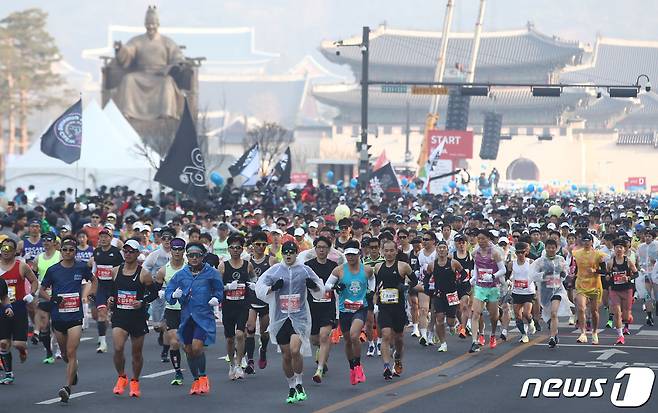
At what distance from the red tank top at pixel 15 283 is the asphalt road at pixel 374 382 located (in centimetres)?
90

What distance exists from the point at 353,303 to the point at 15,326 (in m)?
3.59

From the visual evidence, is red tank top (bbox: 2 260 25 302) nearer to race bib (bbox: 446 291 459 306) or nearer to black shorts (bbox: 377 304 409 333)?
black shorts (bbox: 377 304 409 333)

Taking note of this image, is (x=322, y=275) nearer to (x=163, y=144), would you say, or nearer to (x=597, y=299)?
(x=597, y=299)

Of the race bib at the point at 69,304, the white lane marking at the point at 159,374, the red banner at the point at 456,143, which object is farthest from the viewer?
the red banner at the point at 456,143

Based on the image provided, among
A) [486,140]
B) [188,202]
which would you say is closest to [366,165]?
[188,202]

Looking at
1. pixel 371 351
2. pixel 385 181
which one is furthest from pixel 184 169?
pixel 371 351

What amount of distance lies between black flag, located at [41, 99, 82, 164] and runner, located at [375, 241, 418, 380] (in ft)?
62.9

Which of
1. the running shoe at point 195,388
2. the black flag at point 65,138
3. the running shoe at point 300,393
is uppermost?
the black flag at point 65,138

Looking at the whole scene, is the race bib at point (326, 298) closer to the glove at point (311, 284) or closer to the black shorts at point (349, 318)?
the glove at point (311, 284)

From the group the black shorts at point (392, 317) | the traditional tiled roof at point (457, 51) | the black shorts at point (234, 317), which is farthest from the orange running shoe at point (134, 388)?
the traditional tiled roof at point (457, 51)

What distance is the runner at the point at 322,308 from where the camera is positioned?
14641 millimetres

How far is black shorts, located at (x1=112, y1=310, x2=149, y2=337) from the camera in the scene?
1412 centimetres

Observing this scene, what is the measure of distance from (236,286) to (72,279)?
5.94 feet

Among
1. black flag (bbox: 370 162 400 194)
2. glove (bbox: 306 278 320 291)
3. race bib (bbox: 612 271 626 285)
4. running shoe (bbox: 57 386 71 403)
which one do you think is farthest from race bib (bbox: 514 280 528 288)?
black flag (bbox: 370 162 400 194)
